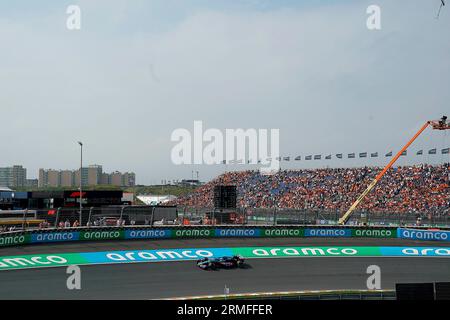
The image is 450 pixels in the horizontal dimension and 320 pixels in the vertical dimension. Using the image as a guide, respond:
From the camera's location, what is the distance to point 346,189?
4241 centimetres

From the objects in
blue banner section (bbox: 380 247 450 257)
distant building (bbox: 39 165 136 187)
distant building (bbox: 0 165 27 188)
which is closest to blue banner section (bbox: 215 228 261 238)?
blue banner section (bbox: 380 247 450 257)

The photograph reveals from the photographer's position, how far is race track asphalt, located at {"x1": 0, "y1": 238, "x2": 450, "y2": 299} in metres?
16.6

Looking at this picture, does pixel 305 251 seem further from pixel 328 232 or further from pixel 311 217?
pixel 311 217

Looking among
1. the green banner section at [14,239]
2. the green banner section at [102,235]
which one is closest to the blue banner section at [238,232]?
the green banner section at [102,235]

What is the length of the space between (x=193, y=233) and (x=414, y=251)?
37.3 feet

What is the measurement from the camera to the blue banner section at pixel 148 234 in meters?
23.3

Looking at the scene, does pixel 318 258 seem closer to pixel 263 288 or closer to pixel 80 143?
pixel 263 288

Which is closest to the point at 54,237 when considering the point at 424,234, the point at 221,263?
the point at 221,263

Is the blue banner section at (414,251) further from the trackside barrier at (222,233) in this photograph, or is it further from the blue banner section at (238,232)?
the blue banner section at (238,232)

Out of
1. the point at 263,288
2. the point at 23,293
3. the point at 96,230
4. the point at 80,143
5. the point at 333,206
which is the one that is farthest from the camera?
the point at 333,206

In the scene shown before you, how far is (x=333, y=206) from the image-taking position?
131 ft

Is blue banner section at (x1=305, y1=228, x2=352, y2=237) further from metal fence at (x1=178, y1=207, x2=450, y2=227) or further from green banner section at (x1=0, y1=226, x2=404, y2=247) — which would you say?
metal fence at (x1=178, y1=207, x2=450, y2=227)
